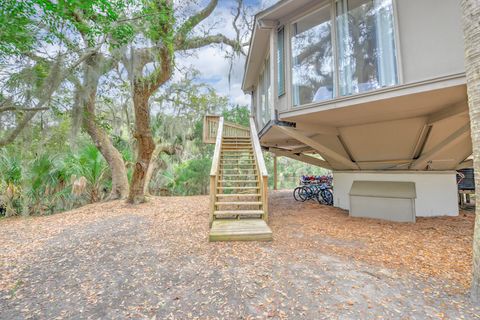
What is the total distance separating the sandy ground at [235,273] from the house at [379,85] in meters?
1.88

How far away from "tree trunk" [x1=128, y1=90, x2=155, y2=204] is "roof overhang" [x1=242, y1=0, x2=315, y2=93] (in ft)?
12.1

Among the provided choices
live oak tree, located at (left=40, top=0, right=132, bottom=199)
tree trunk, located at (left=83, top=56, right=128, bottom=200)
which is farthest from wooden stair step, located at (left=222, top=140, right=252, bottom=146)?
live oak tree, located at (left=40, top=0, right=132, bottom=199)

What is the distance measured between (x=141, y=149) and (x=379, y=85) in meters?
6.86

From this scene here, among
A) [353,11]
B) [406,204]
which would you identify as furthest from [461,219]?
[353,11]

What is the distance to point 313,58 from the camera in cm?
494

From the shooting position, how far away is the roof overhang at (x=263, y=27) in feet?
16.3

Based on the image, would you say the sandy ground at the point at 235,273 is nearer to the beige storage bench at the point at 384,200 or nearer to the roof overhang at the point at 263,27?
the beige storage bench at the point at 384,200

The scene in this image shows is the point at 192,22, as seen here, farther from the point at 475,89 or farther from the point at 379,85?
the point at 475,89

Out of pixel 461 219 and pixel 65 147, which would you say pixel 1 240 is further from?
pixel 461 219

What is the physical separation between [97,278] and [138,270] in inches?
18.4

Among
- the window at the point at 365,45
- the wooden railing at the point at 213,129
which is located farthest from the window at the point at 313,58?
the wooden railing at the point at 213,129

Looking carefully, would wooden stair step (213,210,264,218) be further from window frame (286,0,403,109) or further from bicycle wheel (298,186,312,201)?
bicycle wheel (298,186,312,201)

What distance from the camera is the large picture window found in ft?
13.0

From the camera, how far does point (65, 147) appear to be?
7.91m
